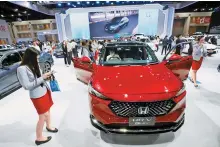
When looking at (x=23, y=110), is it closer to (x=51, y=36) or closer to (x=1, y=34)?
(x=1, y=34)

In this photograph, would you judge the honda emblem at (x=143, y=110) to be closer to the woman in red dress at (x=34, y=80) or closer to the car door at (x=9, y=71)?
the woman in red dress at (x=34, y=80)

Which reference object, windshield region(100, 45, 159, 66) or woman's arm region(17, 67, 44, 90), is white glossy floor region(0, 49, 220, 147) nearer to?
woman's arm region(17, 67, 44, 90)

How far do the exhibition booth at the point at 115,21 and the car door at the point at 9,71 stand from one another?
13.9 meters

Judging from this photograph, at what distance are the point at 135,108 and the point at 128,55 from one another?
1.84 metres

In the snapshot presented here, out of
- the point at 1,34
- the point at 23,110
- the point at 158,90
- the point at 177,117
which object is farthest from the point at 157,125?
the point at 1,34

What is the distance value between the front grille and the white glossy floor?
2.24 ft

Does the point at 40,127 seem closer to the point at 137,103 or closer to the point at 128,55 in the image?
the point at 137,103

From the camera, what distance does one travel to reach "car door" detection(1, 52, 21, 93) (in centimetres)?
394

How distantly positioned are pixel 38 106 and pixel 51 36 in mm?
34002

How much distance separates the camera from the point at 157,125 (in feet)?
5.77

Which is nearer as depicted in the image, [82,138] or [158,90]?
[158,90]

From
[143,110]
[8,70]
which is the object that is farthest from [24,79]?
[8,70]

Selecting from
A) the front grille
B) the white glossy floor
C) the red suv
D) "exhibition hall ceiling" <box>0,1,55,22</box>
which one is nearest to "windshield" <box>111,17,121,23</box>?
"exhibition hall ceiling" <box>0,1,55,22</box>

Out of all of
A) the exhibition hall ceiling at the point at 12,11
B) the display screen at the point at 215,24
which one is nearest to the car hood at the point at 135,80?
the exhibition hall ceiling at the point at 12,11
